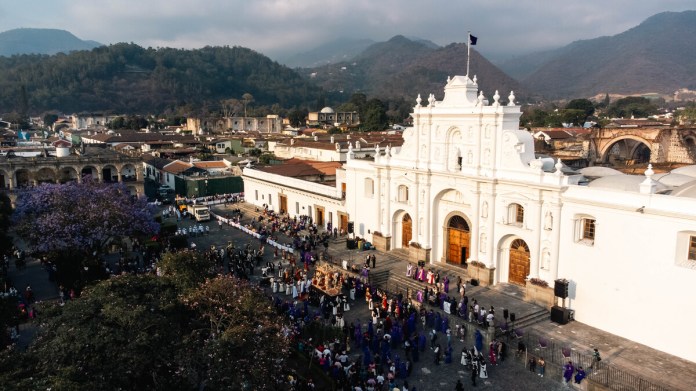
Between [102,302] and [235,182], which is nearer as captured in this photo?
[102,302]

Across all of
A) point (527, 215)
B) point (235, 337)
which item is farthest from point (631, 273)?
point (235, 337)

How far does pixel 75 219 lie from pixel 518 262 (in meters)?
22.0

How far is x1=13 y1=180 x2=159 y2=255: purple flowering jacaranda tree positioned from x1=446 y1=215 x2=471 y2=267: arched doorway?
16655mm

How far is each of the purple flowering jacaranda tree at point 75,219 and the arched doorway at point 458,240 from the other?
16.7 meters

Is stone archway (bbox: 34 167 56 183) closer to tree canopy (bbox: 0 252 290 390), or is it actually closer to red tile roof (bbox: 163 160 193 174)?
red tile roof (bbox: 163 160 193 174)

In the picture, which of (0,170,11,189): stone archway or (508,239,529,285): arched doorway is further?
(0,170,11,189): stone archway

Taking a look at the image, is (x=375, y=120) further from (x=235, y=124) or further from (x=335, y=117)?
(x=235, y=124)

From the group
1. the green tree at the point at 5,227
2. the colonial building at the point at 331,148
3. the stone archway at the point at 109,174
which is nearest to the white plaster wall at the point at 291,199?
the colonial building at the point at 331,148

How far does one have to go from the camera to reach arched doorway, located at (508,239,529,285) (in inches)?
991

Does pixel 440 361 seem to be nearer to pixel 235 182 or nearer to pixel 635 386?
pixel 635 386

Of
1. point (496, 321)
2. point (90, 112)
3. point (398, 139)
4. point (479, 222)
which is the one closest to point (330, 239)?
point (479, 222)

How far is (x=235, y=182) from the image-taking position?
53.1m

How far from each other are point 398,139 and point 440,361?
138 ft

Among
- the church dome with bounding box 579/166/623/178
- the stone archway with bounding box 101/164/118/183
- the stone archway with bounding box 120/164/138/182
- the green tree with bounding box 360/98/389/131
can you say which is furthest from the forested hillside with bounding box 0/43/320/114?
the church dome with bounding box 579/166/623/178
